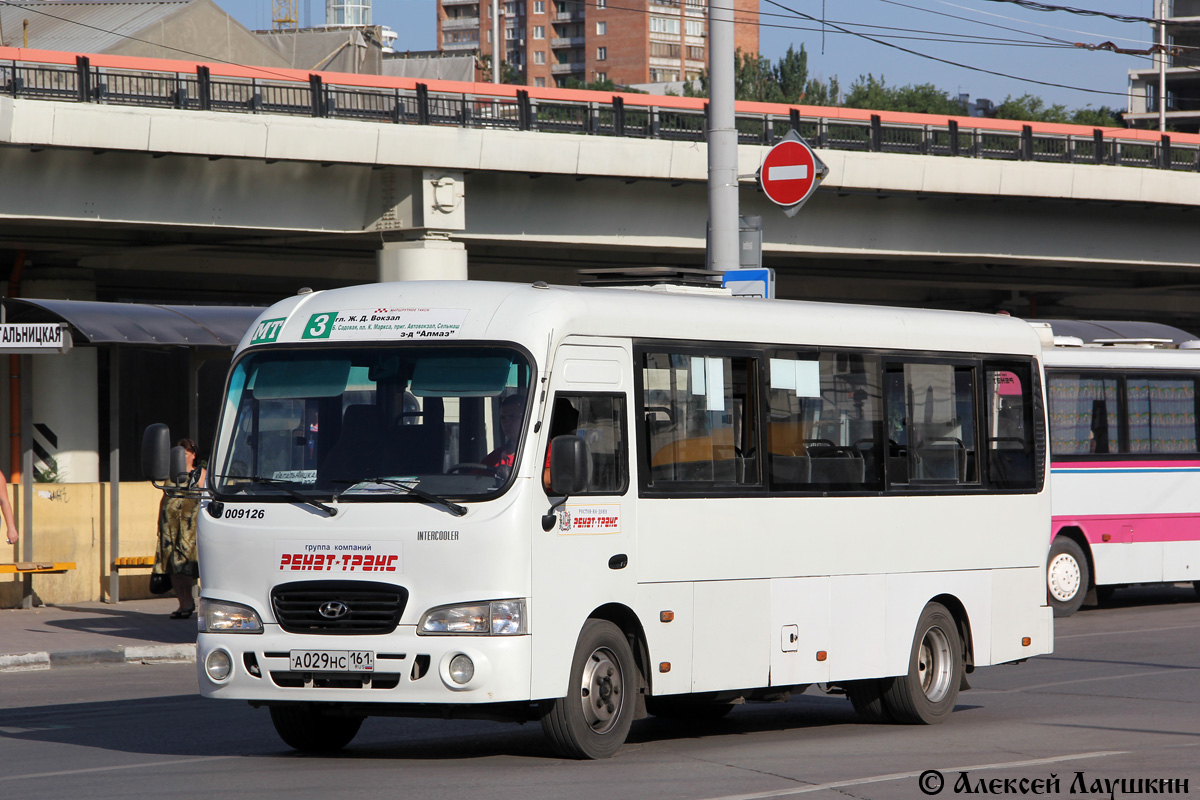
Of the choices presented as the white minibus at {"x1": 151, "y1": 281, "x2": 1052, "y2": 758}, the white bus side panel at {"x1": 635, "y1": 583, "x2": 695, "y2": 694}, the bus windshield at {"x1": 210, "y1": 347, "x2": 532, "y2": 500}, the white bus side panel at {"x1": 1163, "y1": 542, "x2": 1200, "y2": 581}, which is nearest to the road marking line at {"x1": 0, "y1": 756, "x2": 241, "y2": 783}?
the white minibus at {"x1": 151, "y1": 281, "x2": 1052, "y2": 758}

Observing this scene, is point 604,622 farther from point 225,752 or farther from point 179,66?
point 179,66

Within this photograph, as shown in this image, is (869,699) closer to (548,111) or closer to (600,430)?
(600,430)

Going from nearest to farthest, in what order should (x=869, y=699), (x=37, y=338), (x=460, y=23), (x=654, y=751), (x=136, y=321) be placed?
(x=654, y=751) → (x=869, y=699) → (x=37, y=338) → (x=136, y=321) → (x=460, y=23)

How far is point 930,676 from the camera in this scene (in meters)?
11.2

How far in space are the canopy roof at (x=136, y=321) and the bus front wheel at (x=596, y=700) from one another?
11495 mm

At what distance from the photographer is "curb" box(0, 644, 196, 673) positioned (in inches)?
596

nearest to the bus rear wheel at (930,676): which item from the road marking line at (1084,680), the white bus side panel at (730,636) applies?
the white bus side panel at (730,636)

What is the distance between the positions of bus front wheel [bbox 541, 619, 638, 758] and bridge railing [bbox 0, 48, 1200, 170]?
15.9 metres

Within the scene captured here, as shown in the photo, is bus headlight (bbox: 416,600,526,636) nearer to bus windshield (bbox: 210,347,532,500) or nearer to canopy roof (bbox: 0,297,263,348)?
bus windshield (bbox: 210,347,532,500)

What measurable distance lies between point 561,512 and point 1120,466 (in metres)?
13.8

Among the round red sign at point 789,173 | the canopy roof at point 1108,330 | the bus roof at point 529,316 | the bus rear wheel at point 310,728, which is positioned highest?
the round red sign at point 789,173

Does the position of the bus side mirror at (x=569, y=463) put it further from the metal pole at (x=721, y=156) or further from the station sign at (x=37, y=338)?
the station sign at (x=37, y=338)

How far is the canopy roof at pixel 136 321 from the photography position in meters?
19.1

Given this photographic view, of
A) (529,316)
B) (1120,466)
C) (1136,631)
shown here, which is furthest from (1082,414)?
(529,316)
